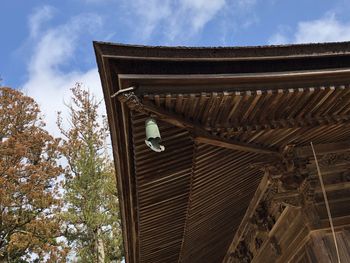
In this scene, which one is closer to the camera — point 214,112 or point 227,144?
point 214,112

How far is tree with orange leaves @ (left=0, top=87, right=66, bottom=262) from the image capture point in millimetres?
19234

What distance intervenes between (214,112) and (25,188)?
59.1 feet

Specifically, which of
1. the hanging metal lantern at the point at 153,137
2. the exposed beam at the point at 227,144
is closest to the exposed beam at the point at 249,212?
the exposed beam at the point at 227,144

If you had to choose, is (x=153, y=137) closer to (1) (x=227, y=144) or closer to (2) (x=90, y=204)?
(1) (x=227, y=144)

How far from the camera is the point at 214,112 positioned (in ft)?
13.4

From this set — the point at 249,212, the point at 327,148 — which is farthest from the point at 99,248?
the point at 327,148

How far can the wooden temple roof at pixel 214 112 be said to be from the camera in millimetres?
3689

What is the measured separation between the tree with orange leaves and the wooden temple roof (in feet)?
50.1

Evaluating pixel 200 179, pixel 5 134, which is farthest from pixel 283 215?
pixel 5 134

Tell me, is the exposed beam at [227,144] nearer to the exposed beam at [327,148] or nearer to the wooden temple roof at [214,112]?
the wooden temple roof at [214,112]

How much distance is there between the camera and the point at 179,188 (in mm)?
5410

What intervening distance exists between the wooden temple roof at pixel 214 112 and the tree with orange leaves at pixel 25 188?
15271mm

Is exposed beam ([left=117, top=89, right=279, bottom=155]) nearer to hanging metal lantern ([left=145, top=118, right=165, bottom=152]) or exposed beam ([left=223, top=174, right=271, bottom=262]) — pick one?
hanging metal lantern ([left=145, top=118, right=165, bottom=152])

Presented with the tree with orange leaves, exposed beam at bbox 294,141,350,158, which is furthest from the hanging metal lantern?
the tree with orange leaves
